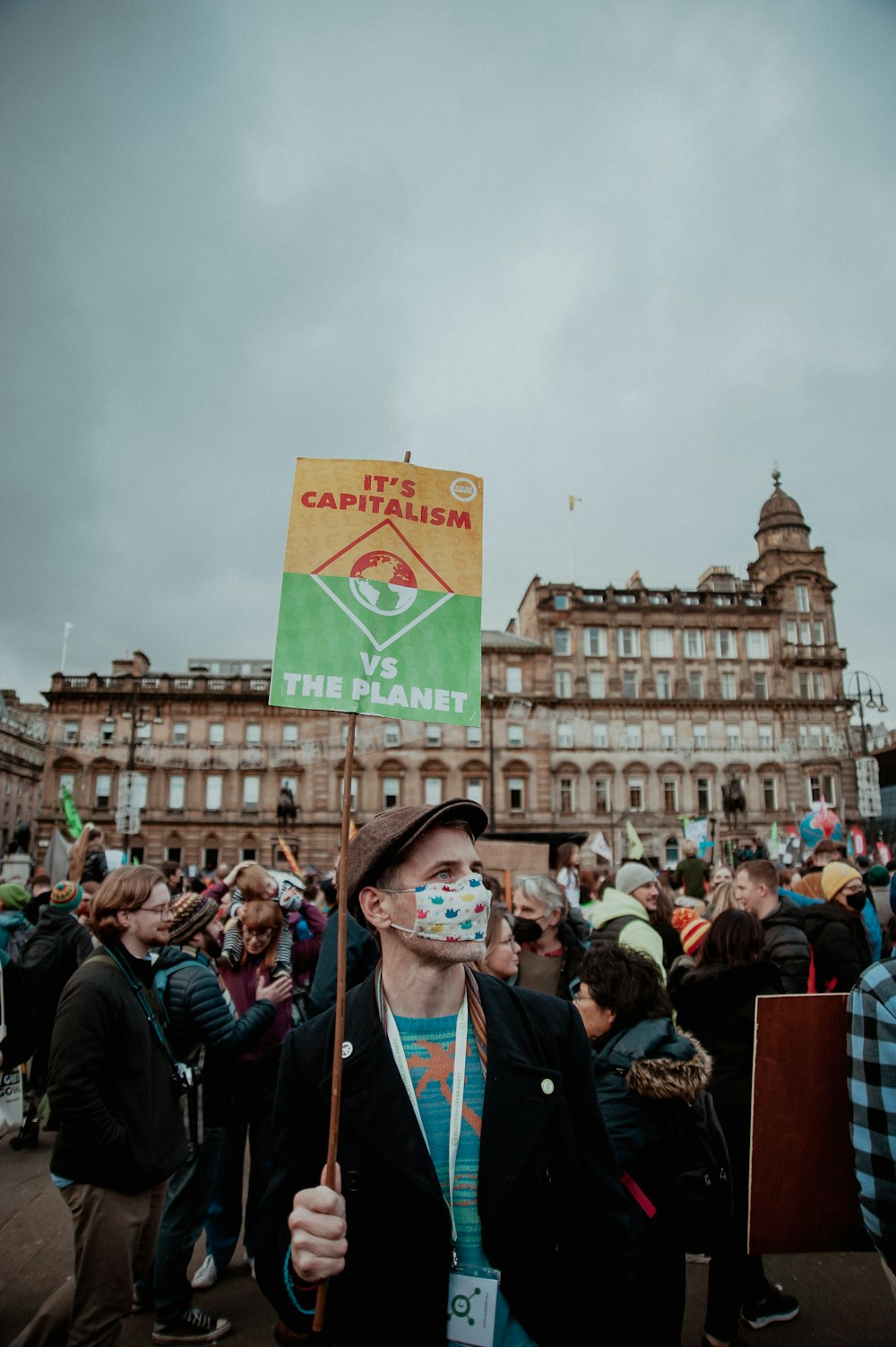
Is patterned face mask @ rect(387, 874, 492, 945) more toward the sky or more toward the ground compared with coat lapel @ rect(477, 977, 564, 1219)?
more toward the sky

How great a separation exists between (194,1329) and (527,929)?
2697 millimetres

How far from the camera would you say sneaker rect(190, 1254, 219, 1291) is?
15.4 feet

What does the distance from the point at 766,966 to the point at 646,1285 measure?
1.76 m

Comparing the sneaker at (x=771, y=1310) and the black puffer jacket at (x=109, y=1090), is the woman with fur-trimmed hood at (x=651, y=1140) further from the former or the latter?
the black puffer jacket at (x=109, y=1090)

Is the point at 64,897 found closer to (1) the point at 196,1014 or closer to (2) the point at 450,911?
(1) the point at 196,1014

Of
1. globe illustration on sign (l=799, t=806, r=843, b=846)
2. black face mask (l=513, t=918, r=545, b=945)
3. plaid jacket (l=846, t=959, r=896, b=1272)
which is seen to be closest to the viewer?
plaid jacket (l=846, t=959, r=896, b=1272)

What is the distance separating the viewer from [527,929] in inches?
206

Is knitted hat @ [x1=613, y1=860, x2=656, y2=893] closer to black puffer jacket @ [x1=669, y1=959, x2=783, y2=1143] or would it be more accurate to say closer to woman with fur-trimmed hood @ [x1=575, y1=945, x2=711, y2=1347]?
black puffer jacket @ [x1=669, y1=959, x2=783, y2=1143]

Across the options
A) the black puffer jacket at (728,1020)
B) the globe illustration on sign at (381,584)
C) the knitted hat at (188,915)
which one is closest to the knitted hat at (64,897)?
the knitted hat at (188,915)

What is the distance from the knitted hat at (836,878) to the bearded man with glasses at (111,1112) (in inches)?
204

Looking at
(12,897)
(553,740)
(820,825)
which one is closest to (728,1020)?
(12,897)

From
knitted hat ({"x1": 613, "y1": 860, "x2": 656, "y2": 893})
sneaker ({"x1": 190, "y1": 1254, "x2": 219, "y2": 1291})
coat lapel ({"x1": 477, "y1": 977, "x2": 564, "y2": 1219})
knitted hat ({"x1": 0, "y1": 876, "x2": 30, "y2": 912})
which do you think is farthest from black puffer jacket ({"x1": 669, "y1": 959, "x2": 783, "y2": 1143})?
knitted hat ({"x1": 0, "y1": 876, "x2": 30, "y2": 912})

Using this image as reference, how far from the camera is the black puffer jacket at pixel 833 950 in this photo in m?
5.36

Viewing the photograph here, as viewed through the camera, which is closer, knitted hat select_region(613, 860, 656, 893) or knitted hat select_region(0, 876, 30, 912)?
knitted hat select_region(613, 860, 656, 893)
